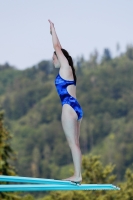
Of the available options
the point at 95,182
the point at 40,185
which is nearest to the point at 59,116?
the point at 95,182

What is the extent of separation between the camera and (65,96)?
698 cm

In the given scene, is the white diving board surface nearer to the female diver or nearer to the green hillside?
the female diver

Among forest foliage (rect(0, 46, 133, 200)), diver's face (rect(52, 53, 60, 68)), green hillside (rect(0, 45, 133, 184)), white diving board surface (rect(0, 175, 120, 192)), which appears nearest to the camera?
white diving board surface (rect(0, 175, 120, 192))

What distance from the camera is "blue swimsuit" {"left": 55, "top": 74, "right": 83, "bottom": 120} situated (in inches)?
272

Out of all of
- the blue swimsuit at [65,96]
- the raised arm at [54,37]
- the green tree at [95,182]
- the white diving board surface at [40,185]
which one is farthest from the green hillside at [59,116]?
the white diving board surface at [40,185]

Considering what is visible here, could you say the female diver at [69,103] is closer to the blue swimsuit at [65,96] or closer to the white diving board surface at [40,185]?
the blue swimsuit at [65,96]

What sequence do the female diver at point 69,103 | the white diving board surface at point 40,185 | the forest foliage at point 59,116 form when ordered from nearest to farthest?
the white diving board surface at point 40,185, the female diver at point 69,103, the forest foliage at point 59,116

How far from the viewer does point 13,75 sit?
199 metres

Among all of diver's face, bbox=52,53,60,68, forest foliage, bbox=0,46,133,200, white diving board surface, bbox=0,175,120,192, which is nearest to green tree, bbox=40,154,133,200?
diver's face, bbox=52,53,60,68

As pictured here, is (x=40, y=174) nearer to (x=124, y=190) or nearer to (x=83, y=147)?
(x=83, y=147)

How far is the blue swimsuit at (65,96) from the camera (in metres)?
6.92

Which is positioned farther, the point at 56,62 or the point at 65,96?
the point at 56,62

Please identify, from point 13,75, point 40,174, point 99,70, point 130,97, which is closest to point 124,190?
point 40,174

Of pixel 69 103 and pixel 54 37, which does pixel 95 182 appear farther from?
pixel 69 103
